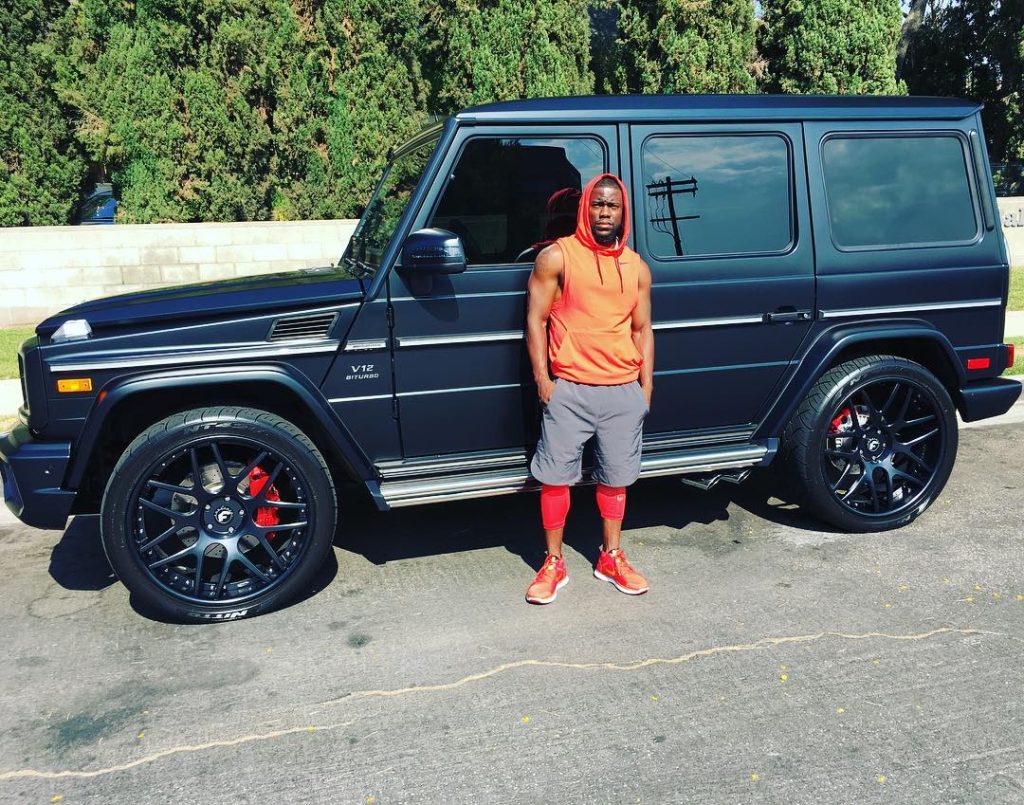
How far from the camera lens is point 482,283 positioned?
154 inches

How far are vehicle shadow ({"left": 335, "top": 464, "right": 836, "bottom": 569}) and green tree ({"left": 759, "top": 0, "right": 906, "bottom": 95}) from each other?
433 inches

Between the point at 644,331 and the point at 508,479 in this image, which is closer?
the point at 644,331

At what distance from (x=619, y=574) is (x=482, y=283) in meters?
1.45

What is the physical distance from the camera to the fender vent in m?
3.74

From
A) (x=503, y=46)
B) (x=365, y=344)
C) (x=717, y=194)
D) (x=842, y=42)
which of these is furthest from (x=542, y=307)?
(x=842, y=42)

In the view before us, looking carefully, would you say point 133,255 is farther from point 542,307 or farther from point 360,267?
point 542,307

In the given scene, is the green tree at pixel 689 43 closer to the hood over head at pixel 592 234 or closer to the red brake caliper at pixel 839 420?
the red brake caliper at pixel 839 420

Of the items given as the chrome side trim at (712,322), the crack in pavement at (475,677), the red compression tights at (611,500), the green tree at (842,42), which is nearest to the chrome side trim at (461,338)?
the chrome side trim at (712,322)

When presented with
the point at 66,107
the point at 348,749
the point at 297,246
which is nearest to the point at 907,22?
the point at 297,246

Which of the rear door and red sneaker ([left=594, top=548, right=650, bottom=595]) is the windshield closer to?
the rear door

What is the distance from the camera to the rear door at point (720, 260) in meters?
4.10

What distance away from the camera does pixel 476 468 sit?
13.3 ft

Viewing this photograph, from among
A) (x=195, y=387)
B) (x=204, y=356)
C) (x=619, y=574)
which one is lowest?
(x=619, y=574)

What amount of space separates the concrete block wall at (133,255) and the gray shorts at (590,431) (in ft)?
24.2
